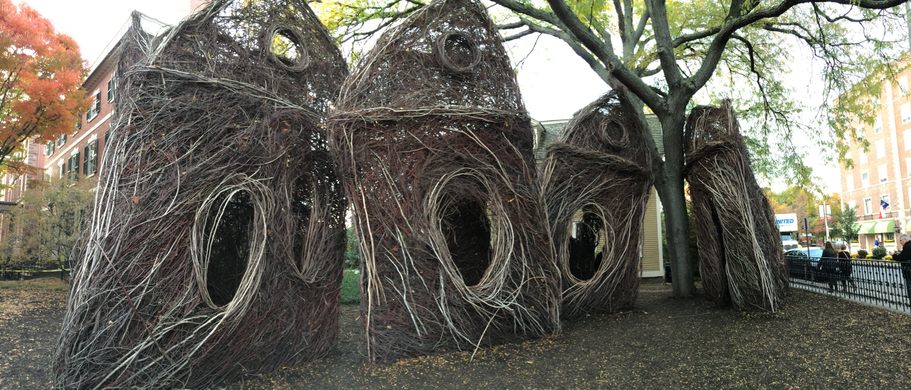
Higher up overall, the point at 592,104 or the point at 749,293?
the point at 592,104

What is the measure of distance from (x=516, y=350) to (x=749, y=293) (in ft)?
11.7

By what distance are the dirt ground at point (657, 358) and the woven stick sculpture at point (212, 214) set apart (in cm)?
67

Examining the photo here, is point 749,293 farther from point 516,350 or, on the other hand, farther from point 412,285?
point 412,285

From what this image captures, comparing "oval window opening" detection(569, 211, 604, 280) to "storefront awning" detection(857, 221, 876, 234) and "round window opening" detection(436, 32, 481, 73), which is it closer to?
"round window opening" detection(436, 32, 481, 73)

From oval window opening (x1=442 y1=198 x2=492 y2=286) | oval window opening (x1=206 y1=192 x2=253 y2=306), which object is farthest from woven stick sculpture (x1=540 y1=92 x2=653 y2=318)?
oval window opening (x1=206 y1=192 x2=253 y2=306)

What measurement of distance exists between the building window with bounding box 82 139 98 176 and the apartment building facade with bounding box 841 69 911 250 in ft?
155

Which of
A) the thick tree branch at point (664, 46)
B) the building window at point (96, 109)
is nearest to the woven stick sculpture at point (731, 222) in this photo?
the thick tree branch at point (664, 46)

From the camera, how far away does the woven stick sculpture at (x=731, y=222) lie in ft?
25.0

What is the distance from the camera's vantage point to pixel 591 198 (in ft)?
29.2

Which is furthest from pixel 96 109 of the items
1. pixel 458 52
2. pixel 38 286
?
pixel 458 52

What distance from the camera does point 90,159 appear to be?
2770cm

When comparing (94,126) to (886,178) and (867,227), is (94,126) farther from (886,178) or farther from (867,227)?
(867,227)

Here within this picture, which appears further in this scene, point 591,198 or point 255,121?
point 591,198

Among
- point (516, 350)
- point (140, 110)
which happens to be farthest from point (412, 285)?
point (140, 110)
